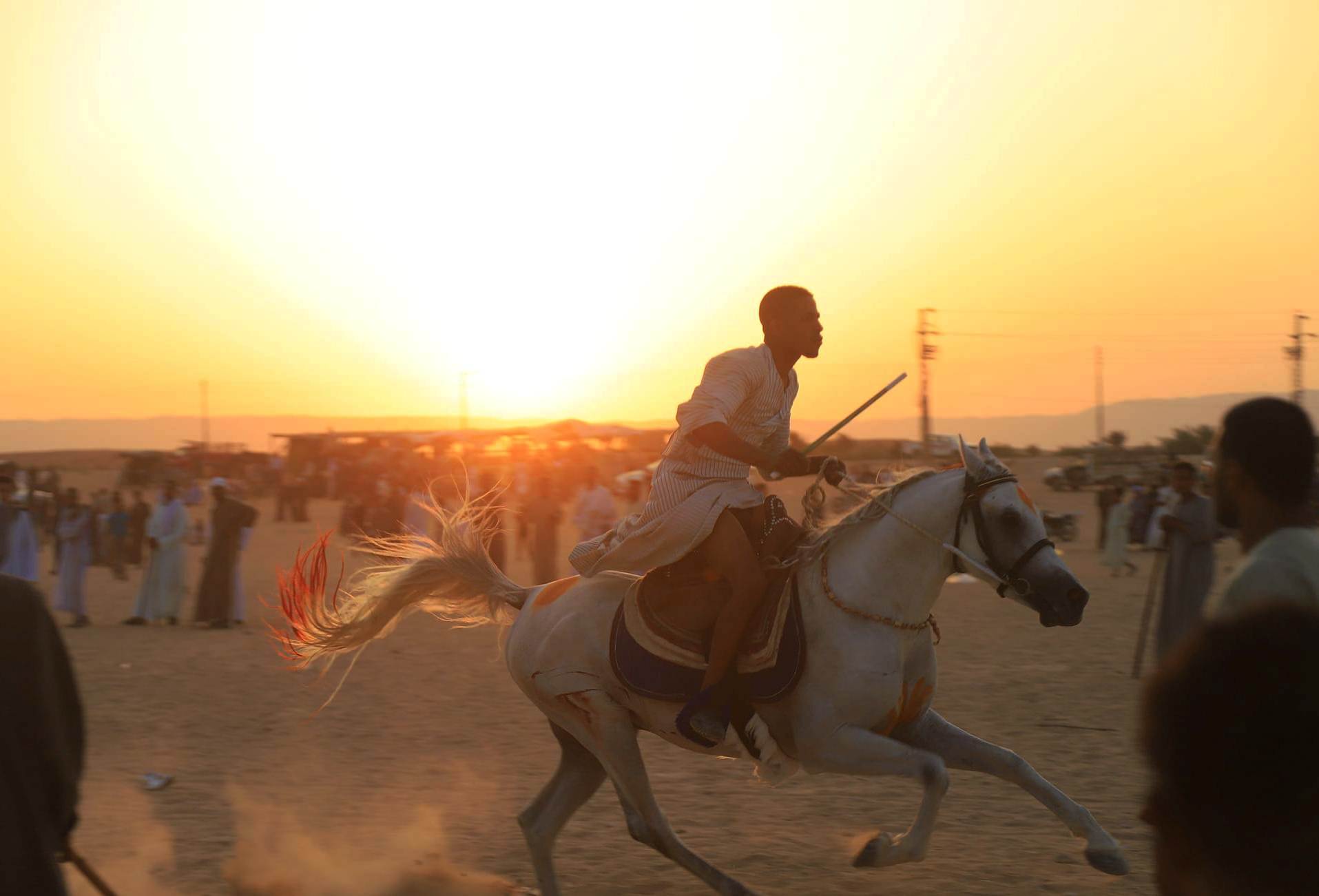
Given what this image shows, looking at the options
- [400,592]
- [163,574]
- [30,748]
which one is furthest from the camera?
[163,574]

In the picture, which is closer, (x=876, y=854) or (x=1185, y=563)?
(x=876, y=854)

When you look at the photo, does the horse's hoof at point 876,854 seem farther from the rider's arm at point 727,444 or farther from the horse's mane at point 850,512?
the rider's arm at point 727,444

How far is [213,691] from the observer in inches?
461

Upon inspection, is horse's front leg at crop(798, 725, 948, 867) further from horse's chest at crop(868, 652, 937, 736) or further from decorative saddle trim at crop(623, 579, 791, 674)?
decorative saddle trim at crop(623, 579, 791, 674)

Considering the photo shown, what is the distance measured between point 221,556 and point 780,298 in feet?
42.8

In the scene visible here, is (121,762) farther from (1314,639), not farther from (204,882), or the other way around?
(1314,639)

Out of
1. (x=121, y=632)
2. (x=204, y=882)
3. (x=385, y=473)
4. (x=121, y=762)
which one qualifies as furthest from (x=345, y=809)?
(x=385, y=473)

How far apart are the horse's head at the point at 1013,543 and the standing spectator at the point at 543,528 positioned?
12.2 m

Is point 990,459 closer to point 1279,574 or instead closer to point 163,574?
point 1279,574

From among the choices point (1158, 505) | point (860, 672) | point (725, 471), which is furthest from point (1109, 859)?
point (1158, 505)

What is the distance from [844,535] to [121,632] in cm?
1363

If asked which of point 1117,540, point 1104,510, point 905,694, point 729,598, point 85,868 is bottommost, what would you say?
point 1117,540

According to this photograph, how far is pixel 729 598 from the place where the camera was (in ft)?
17.5

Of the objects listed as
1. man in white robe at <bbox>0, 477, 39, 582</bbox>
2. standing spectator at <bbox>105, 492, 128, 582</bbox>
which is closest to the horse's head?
man in white robe at <bbox>0, 477, 39, 582</bbox>
